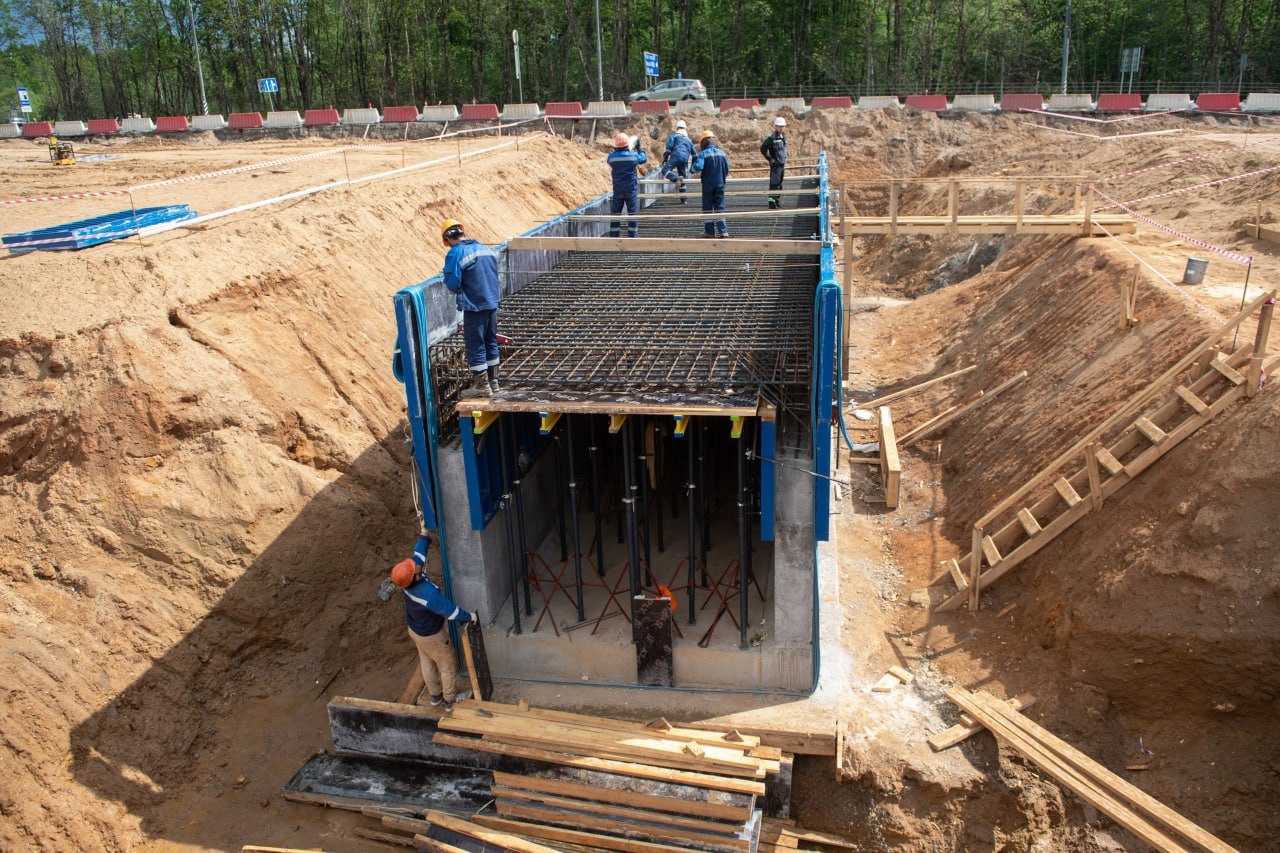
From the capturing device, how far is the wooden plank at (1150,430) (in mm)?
8461

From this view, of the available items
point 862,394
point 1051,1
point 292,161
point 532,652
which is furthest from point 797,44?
point 532,652

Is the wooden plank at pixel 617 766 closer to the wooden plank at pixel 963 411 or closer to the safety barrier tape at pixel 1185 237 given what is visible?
the wooden plank at pixel 963 411

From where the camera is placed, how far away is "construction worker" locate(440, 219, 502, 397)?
7398 millimetres

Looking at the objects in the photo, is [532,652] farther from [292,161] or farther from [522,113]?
[522,113]

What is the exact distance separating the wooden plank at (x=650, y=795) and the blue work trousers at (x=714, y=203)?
334 inches

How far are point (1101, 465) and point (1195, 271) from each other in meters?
4.27

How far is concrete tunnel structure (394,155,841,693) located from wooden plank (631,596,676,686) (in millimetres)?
72

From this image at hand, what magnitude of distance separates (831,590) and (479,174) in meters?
14.4

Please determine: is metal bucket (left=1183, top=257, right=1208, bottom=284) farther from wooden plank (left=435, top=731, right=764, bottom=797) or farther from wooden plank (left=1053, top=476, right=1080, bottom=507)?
wooden plank (left=435, top=731, right=764, bottom=797)

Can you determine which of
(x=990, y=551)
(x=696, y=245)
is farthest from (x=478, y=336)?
(x=990, y=551)

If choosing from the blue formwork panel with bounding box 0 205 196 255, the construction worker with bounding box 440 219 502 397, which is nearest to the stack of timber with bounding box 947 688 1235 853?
the construction worker with bounding box 440 219 502 397

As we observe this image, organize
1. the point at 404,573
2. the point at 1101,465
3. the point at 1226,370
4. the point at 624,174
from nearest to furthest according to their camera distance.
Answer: the point at 404,573
the point at 1226,370
the point at 1101,465
the point at 624,174

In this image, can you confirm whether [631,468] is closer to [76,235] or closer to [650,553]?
[650,553]

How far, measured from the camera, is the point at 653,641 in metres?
7.97
